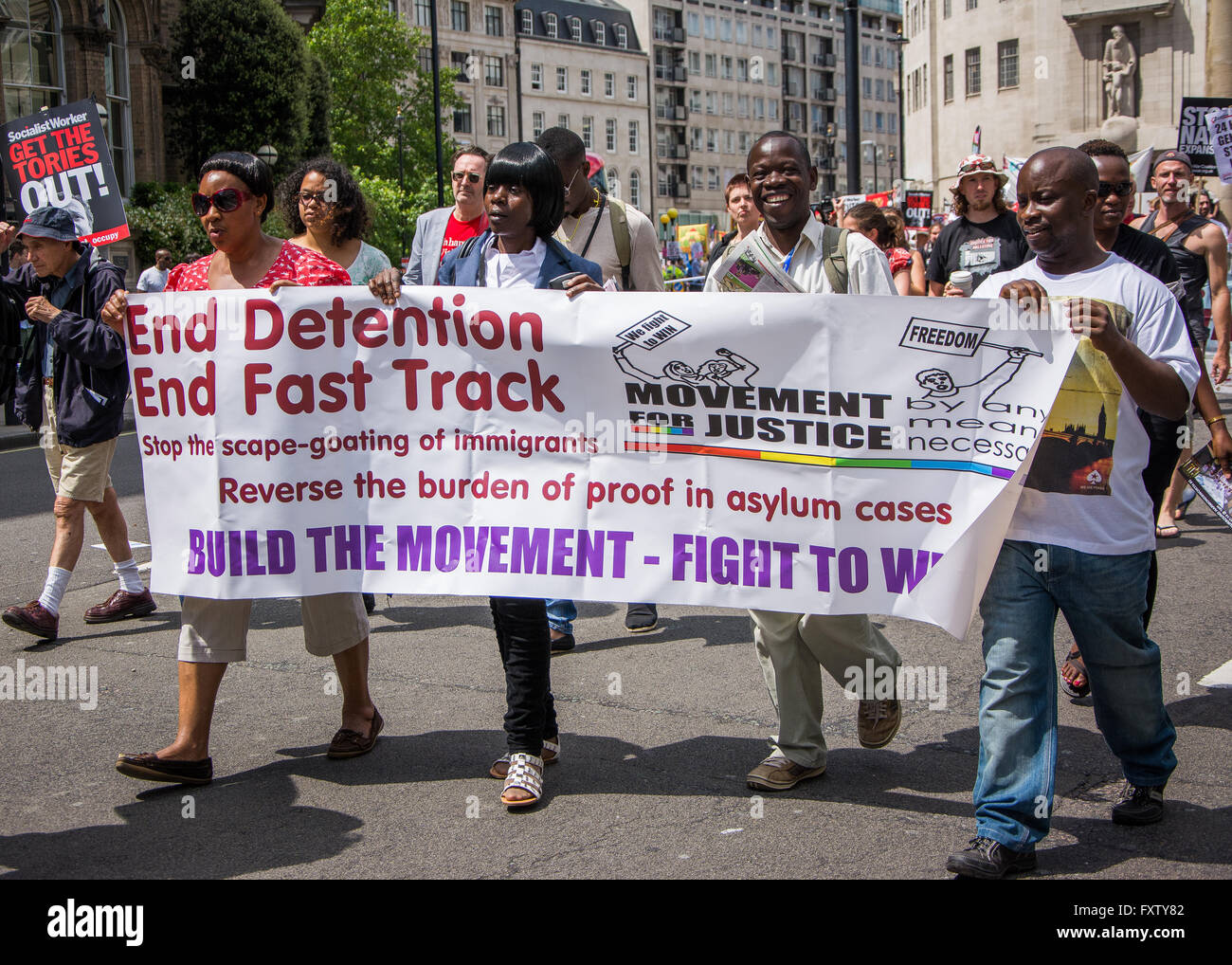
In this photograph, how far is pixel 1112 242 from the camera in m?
5.28

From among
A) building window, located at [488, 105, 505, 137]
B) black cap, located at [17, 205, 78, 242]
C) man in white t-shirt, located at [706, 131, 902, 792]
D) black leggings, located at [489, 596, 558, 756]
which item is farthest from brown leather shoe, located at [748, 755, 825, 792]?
building window, located at [488, 105, 505, 137]

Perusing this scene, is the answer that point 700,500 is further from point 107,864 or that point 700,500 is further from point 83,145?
point 83,145

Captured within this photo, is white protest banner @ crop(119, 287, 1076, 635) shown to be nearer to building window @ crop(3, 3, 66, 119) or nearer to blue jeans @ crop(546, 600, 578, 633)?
blue jeans @ crop(546, 600, 578, 633)

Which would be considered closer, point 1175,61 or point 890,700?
point 890,700

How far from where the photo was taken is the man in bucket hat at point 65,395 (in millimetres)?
6352

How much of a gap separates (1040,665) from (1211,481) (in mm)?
1421

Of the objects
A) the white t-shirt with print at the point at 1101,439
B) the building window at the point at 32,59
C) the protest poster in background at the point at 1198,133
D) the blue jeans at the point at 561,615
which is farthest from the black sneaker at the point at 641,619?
the building window at the point at 32,59

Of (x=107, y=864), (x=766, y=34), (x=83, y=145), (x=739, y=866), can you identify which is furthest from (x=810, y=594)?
(x=766, y=34)

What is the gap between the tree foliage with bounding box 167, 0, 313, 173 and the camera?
108 feet

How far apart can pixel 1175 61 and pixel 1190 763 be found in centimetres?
4733

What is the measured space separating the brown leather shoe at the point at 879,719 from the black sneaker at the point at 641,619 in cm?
231

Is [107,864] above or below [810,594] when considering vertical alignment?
below

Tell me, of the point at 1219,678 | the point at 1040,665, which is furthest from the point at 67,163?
the point at 1040,665

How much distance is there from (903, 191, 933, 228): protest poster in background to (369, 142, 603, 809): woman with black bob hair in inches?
1172
